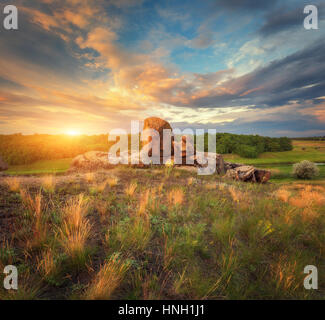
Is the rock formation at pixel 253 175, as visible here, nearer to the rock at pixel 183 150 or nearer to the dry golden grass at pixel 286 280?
the rock at pixel 183 150

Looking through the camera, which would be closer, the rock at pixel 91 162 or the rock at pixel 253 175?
the rock at pixel 91 162

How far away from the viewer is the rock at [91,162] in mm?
15354

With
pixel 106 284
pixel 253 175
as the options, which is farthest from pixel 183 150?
pixel 106 284

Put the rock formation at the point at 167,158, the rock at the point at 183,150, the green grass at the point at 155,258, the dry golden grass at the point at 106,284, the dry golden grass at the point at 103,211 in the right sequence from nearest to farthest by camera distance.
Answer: the dry golden grass at the point at 106,284, the green grass at the point at 155,258, the dry golden grass at the point at 103,211, the rock formation at the point at 167,158, the rock at the point at 183,150

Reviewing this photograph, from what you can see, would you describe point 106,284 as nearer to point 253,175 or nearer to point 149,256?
point 149,256

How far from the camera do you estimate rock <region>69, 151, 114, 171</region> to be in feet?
50.4

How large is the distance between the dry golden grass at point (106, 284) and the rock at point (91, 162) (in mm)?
13420

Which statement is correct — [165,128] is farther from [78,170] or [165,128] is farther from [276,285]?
[276,285]

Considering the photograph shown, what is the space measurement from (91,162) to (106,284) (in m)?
15.0

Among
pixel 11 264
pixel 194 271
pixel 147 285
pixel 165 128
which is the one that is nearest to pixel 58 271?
pixel 11 264

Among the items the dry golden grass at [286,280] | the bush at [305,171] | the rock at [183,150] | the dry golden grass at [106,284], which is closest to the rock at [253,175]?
the rock at [183,150]

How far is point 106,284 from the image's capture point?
2182mm

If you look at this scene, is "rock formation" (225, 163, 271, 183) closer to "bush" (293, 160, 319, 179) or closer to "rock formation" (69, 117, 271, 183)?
"rock formation" (69, 117, 271, 183)
